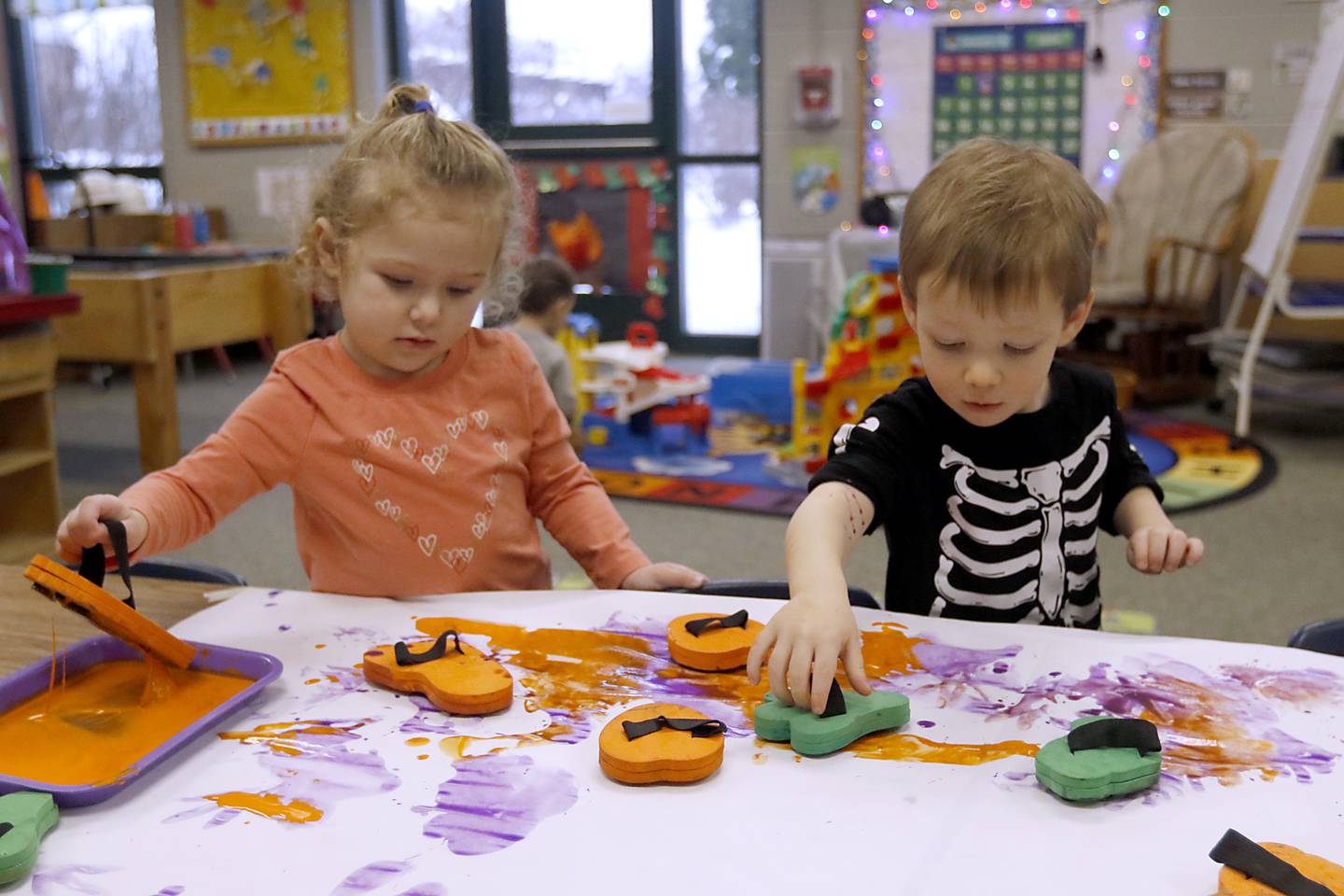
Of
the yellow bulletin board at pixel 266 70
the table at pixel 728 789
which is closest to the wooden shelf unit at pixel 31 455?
the table at pixel 728 789

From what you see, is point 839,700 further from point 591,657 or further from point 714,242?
point 714,242

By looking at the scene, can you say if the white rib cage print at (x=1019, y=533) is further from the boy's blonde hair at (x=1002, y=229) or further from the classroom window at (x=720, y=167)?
the classroom window at (x=720, y=167)

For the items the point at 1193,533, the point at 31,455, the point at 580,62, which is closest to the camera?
the point at 31,455

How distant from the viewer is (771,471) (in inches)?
130

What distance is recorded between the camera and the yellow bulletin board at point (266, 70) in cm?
555

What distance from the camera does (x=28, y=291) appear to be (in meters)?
2.43

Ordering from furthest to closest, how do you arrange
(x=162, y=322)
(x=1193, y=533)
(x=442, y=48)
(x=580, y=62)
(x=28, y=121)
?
(x=28, y=121), (x=442, y=48), (x=580, y=62), (x=162, y=322), (x=1193, y=533)

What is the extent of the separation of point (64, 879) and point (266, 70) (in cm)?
570

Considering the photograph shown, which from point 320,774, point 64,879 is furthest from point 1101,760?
point 64,879

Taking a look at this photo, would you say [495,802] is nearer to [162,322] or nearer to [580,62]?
[162,322]

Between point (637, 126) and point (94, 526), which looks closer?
point (94, 526)

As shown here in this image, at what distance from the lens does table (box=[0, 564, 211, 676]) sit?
89 cm

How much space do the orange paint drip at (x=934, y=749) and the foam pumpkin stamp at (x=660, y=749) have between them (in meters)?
0.09

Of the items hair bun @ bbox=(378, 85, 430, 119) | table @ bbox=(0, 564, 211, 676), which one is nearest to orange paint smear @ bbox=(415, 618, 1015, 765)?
table @ bbox=(0, 564, 211, 676)
